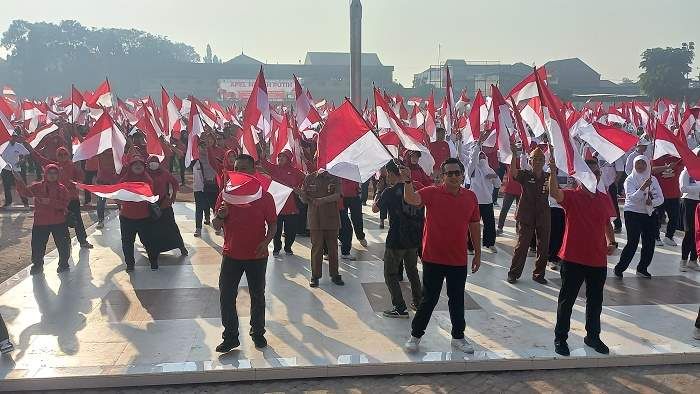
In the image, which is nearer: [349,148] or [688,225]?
[349,148]

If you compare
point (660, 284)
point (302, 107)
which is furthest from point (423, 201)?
point (302, 107)

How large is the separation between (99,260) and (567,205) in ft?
21.6

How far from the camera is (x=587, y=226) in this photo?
4914 mm

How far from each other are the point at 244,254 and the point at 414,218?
6.02 feet

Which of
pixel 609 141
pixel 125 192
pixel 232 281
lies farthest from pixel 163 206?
pixel 609 141

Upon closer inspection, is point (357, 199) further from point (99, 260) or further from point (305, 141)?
point (99, 260)

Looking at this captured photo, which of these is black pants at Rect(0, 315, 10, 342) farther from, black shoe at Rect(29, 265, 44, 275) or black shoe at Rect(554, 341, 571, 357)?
black shoe at Rect(554, 341, 571, 357)

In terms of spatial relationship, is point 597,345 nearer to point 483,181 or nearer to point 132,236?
point 483,181

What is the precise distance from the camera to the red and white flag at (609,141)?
5730 mm

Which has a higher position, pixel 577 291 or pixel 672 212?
pixel 672 212

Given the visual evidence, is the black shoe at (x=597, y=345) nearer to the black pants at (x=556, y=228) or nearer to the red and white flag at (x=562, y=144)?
the red and white flag at (x=562, y=144)

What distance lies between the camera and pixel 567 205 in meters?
4.99

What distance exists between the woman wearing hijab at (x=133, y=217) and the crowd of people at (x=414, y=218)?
0.01 metres

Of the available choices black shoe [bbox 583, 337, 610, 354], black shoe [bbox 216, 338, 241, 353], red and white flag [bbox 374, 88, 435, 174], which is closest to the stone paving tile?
black shoe [bbox 583, 337, 610, 354]
